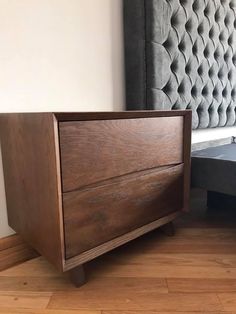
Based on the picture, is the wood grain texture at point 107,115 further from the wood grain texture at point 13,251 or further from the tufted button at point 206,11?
the tufted button at point 206,11

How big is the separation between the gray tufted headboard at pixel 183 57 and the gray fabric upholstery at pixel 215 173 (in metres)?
0.37

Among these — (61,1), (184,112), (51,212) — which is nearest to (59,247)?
(51,212)

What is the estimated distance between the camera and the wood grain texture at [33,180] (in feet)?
2.68

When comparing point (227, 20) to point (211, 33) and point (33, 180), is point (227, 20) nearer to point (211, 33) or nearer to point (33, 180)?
point (211, 33)

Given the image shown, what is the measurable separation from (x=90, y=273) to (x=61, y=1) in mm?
1123

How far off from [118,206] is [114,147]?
22 cm

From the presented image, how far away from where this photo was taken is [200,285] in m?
0.94

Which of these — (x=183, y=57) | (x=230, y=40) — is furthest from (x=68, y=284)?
(x=230, y=40)

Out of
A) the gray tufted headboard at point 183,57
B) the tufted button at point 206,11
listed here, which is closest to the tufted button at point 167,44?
the gray tufted headboard at point 183,57

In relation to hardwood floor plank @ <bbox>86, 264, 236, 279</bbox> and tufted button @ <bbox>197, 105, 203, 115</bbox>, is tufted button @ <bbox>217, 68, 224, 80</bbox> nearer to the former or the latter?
tufted button @ <bbox>197, 105, 203, 115</bbox>

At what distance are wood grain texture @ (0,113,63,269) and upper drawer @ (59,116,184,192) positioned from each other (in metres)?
0.05

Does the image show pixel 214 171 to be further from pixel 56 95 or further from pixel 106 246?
pixel 56 95

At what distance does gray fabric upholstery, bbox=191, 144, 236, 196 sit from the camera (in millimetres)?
1233

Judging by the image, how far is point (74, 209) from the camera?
0.86m
